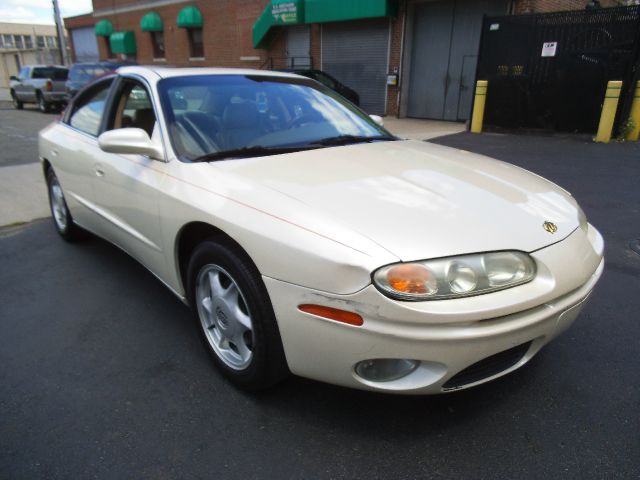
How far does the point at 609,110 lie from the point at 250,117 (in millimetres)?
9423

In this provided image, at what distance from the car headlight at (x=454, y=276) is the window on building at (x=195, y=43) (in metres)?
25.3

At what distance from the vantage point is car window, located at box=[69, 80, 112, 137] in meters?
3.55

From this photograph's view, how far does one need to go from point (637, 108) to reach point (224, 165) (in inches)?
409

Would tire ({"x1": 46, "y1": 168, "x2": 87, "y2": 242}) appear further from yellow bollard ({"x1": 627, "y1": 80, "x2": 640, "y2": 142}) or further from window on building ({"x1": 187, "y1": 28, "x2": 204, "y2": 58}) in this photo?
window on building ({"x1": 187, "y1": 28, "x2": 204, "y2": 58})

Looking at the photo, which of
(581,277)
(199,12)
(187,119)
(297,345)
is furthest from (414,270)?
(199,12)

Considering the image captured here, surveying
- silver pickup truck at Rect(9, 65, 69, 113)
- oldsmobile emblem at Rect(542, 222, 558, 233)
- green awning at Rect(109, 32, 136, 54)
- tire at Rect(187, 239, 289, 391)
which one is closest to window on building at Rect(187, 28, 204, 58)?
green awning at Rect(109, 32, 136, 54)

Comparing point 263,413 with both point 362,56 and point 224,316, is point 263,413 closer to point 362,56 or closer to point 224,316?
point 224,316

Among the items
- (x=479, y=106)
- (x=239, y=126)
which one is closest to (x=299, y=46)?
(x=479, y=106)

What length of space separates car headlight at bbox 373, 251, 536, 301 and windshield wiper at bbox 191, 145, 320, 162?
3.99 ft

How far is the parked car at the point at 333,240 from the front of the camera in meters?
1.71

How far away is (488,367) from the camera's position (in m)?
1.91

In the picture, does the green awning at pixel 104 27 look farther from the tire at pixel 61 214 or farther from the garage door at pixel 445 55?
the tire at pixel 61 214

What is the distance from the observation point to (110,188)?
3.09 meters

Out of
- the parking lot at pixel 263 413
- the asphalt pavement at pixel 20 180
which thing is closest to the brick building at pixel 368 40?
the asphalt pavement at pixel 20 180
